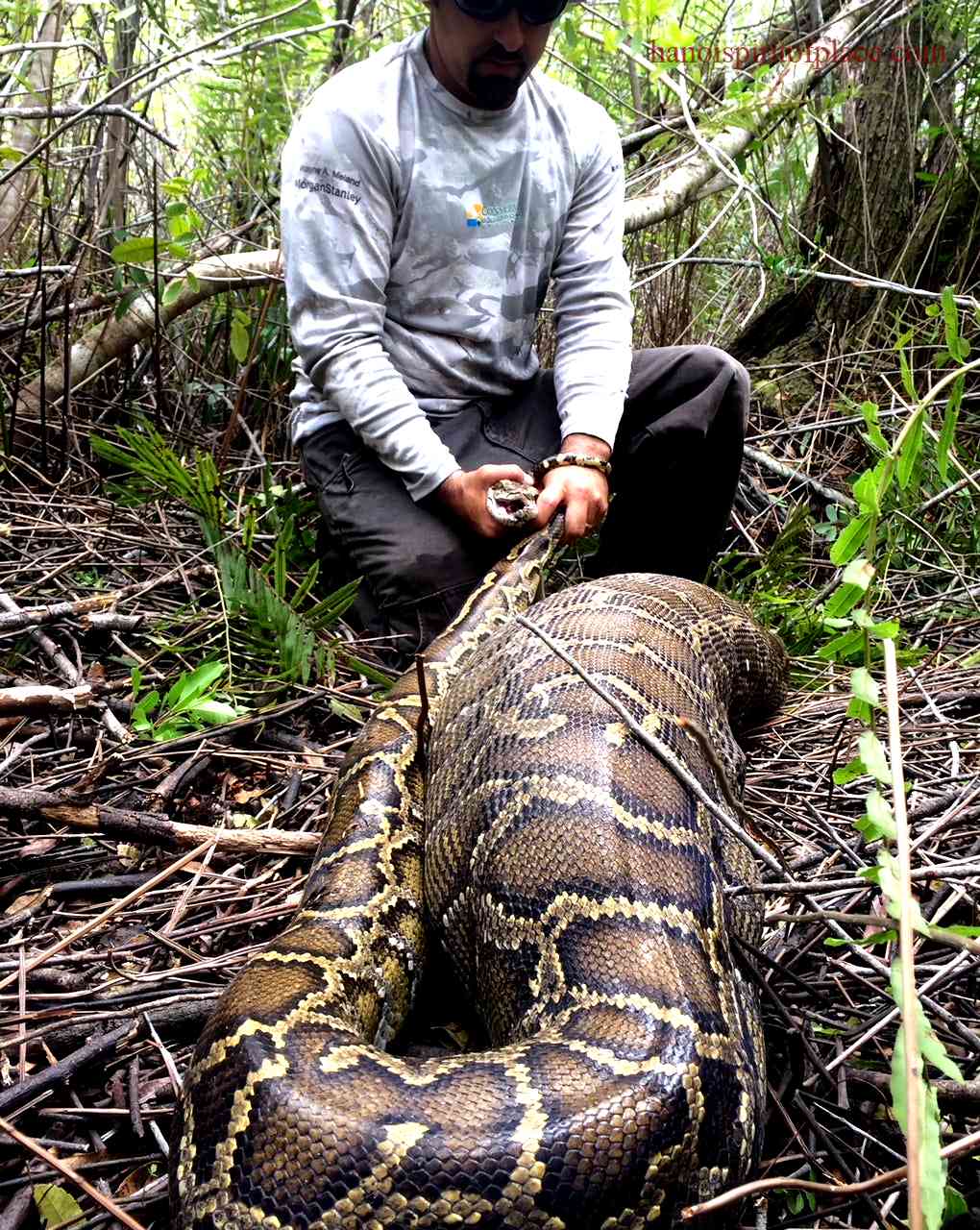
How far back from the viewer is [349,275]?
462 centimetres

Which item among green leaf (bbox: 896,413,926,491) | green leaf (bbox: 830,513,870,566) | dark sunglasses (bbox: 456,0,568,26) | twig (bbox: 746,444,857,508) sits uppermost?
dark sunglasses (bbox: 456,0,568,26)

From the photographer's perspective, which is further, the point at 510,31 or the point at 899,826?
the point at 510,31

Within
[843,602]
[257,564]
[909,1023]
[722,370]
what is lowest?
[257,564]

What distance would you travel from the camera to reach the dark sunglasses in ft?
14.1

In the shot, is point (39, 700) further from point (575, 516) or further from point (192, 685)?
point (575, 516)

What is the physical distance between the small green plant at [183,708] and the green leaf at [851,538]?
2.38m

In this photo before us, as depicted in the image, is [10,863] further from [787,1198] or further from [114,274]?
[114,274]

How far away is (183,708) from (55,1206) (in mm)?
1815

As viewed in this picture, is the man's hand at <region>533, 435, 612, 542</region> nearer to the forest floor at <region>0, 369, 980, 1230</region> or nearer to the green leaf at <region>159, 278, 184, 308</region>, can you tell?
the forest floor at <region>0, 369, 980, 1230</region>

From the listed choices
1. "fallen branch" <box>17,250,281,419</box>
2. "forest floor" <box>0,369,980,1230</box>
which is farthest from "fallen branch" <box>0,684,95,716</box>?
"fallen branch" <box>17,250,281,419</box>

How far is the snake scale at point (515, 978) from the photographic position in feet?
5.81

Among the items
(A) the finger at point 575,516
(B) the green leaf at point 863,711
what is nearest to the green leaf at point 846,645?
(B) the green leaf at point 863,711

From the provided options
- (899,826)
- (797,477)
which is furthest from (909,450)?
(797,477)

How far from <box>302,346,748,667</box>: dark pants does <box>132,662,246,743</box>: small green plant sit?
0.98 meters
